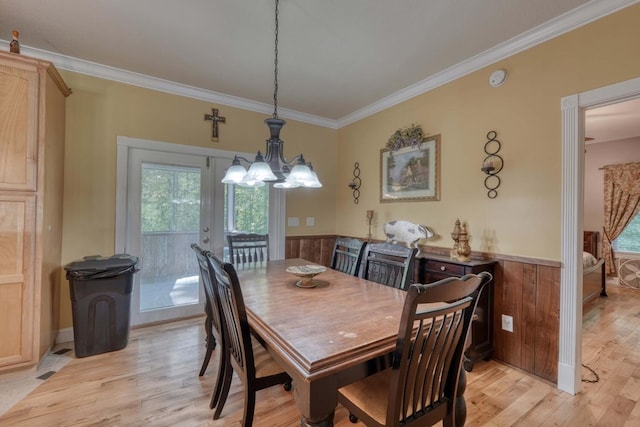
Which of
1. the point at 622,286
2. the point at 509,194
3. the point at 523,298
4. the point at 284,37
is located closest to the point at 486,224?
the point at 509,194

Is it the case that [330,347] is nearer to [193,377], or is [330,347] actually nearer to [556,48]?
[193,377]

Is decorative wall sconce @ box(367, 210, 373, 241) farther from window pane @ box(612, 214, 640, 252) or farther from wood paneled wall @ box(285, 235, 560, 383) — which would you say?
window pane @ box(612, 214, 640, 252)

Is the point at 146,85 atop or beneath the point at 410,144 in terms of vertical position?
atop

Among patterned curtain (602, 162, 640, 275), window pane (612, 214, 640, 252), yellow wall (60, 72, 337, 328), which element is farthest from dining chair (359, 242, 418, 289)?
window pane (612, 214, 640, 252)

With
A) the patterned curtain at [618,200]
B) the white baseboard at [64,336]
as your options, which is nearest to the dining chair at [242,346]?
the white baseboard at [64,336]

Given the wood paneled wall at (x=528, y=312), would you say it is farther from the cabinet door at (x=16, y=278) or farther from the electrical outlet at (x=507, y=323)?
the cabinet door at (x=16, y=278)

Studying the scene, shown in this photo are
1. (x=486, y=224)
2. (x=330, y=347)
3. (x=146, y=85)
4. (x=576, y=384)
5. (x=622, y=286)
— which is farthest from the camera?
(x=622, y=286)

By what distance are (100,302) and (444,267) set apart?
299 cm

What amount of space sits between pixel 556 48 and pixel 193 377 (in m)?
3.67

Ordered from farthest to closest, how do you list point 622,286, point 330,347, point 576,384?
1. point 622,286
2. point 576,384
3. point 330,347

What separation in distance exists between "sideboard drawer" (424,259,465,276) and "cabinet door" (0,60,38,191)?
10.7 feet

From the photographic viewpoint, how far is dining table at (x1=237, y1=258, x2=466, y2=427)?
1.00 m

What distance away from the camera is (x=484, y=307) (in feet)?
7.79

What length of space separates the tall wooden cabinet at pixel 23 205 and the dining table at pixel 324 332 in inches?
66.2
